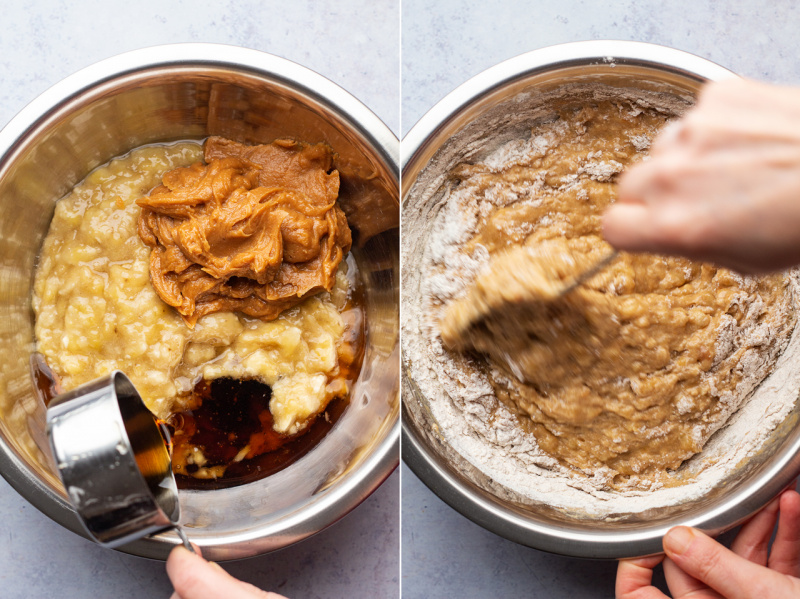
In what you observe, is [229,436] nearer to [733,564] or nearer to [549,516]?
[549,516]

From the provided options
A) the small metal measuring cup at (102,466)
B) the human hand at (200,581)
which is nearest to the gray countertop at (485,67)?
the human hand at (200,581)

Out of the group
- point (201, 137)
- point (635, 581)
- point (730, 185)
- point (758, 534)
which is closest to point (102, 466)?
point (201, 137)

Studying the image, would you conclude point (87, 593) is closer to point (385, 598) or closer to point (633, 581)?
point (385, 598)

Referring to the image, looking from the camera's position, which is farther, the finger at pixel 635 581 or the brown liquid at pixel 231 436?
the brown liquid at pixel 231 436

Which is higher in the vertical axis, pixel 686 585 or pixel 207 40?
pixel 207 40

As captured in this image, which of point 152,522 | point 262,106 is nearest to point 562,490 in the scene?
point 152,522

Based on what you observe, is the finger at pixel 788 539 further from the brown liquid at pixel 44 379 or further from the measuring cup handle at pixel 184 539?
the brown liquid at pixel 44 379

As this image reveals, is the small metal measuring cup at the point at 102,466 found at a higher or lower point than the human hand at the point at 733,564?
higher
